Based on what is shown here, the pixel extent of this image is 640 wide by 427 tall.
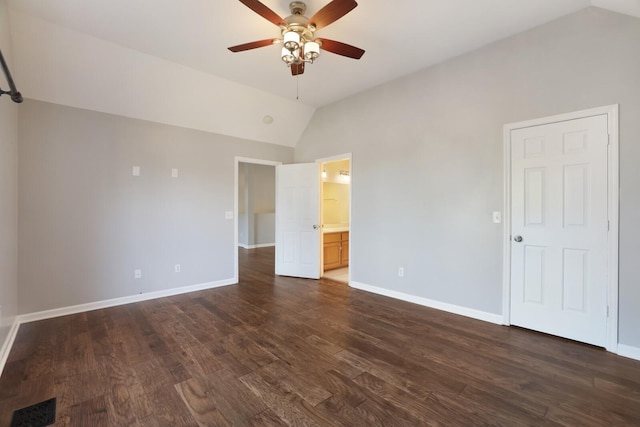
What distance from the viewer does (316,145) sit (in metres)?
5.17

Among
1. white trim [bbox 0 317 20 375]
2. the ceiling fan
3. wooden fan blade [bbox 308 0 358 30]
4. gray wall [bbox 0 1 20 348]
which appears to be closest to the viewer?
wooden fan blade [bbox 308 0 358 30]

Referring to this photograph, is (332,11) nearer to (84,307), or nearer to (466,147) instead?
(466,147)

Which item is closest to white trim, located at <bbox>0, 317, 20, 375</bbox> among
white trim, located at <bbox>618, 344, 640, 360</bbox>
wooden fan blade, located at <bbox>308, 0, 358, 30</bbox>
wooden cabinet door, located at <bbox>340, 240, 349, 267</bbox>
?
wooden fan blade, located at <bbox>308, 0, 358, 30</bbox>

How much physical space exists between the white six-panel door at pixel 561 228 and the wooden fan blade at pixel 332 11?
7.32 feet

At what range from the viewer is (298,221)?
16.9 ft

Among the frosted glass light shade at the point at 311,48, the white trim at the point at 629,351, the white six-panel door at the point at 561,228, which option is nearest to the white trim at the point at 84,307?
the frosted glass light shade at the point at 311,48

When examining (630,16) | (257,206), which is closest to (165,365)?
(630,16)

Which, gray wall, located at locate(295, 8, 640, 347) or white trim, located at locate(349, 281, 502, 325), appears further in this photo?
white trim, located at locate(349, 281, 502, 325)

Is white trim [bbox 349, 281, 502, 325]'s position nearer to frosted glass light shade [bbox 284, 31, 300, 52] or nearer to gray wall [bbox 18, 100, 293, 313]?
gray wall [bbox 18, 100, 293, 313]

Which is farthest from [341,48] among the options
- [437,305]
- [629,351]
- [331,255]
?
[331,255]

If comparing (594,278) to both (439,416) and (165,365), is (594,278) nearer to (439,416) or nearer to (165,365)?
(439,416)

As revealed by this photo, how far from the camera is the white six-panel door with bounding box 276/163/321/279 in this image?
16.5 feet

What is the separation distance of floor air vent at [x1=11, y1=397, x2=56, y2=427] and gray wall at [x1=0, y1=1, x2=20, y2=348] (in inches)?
40.2

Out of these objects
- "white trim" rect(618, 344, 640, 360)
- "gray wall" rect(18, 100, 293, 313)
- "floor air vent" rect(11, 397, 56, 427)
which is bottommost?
"floor air vent" rect(11, 397, 56, 427)
